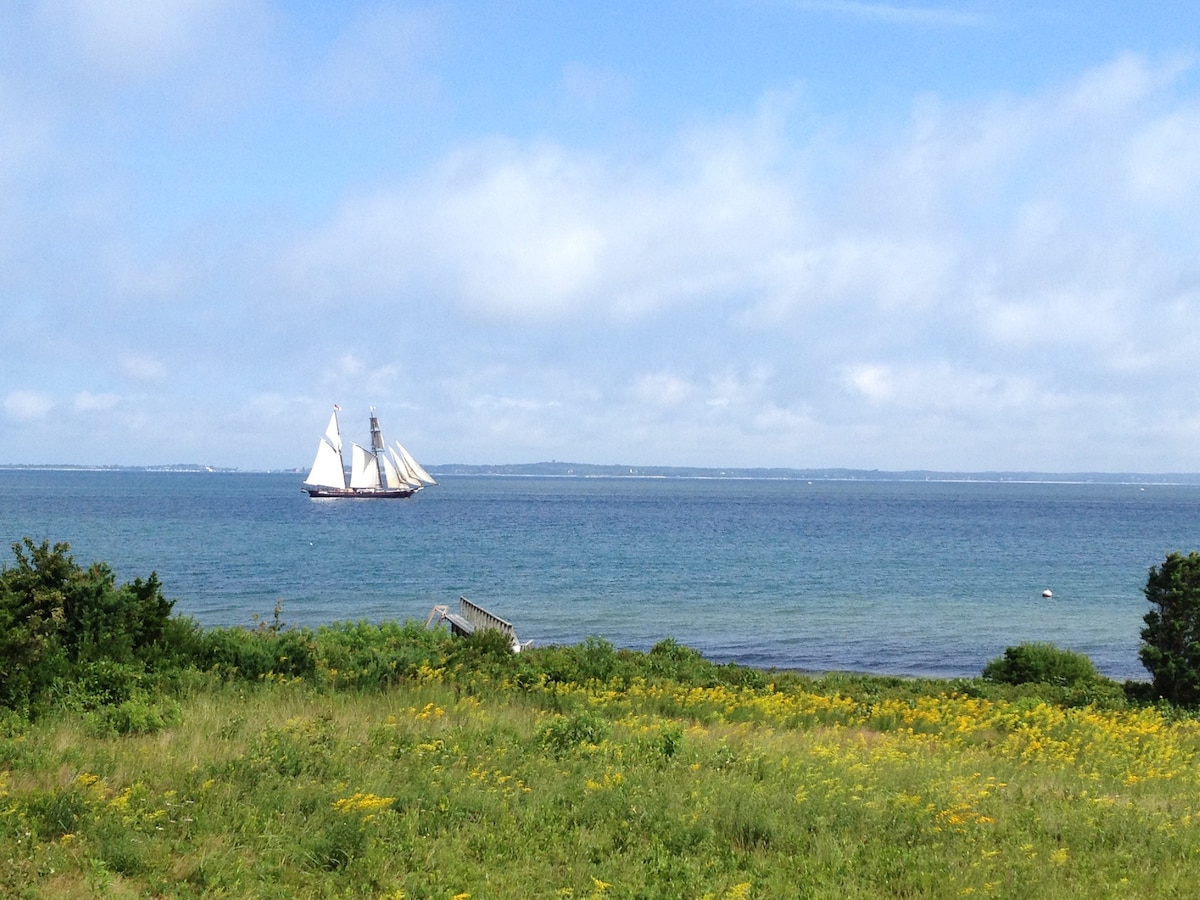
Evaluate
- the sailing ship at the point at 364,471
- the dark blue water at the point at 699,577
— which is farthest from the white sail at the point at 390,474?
the dark blue water at the point at 699,577

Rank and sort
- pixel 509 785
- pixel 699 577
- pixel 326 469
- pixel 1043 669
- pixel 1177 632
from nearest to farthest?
pixel 509 785
pixel 1177 632
pixel 1043 669
pixel 699 577
pixel 326 469

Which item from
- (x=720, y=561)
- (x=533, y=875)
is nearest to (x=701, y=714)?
(x=533, y=875)

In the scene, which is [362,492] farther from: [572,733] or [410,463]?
[572,733]

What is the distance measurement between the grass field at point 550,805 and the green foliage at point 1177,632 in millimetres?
4823

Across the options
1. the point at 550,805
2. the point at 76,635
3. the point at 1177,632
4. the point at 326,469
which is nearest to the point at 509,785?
the point at 550,805

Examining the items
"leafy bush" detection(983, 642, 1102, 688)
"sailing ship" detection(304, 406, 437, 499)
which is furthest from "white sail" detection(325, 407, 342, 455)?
"leafy bush" detection(983, 642, 1102, 688)

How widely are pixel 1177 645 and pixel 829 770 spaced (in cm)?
1163

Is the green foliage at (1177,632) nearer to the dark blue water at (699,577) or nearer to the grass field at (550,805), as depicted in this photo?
the grass field at (550,805)

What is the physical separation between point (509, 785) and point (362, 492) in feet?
523

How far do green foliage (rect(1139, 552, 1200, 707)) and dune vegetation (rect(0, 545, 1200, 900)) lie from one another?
3039 millimetres

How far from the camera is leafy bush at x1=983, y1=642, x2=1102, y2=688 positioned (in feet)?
67.4

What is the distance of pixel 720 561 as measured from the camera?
66.0 m

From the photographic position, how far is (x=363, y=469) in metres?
167

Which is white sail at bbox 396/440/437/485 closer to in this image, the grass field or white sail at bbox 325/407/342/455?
white sail at bbox 325/407/342/455
